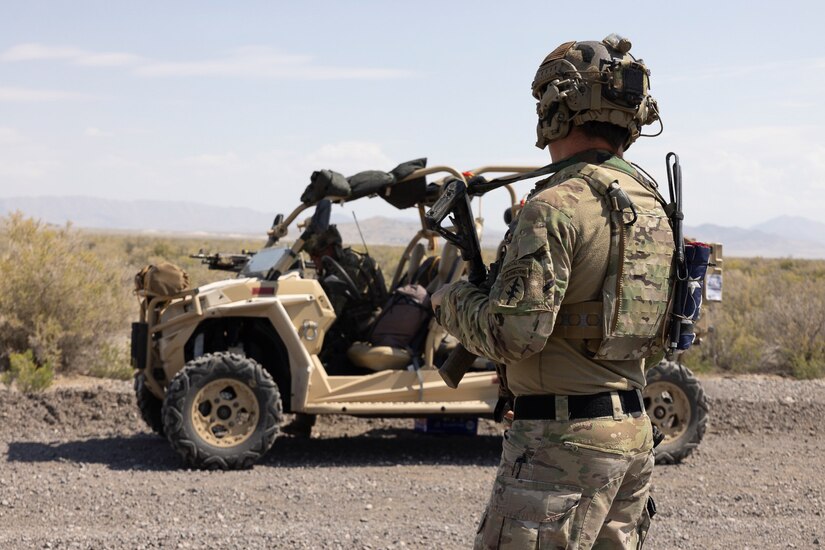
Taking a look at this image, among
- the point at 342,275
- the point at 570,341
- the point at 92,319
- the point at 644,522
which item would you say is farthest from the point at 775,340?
the point at 570,341

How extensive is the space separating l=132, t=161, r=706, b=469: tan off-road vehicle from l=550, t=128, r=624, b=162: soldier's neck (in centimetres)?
461

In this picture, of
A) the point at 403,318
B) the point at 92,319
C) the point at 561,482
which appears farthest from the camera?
the point at 92,319

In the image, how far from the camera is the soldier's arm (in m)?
2.92

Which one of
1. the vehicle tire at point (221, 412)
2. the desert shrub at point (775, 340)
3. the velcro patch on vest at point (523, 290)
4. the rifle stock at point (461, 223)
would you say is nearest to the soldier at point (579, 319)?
the velcro patch on vest at point (523, 290)

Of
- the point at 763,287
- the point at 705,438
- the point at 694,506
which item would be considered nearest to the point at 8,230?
the point at 705,438

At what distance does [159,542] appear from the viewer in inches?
216

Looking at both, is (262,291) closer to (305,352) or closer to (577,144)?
(305,352)

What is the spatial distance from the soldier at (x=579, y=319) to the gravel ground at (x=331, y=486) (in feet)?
8.75

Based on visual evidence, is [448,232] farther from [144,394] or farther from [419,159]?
[144,394]

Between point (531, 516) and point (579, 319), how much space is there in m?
0.56

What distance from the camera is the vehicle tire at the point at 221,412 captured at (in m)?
7.45

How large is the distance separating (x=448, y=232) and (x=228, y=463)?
15.0 feet

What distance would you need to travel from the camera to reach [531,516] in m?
2.99

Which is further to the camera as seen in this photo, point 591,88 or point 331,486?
point 331,486
